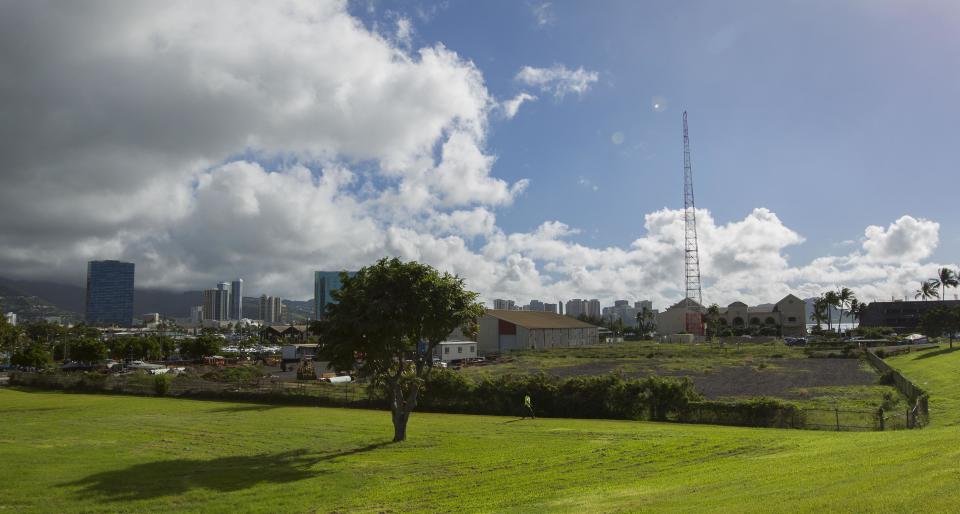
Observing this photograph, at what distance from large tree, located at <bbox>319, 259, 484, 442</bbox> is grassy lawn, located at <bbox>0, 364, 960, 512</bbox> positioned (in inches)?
117

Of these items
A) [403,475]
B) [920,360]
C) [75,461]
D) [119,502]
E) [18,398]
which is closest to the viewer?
[119,502]

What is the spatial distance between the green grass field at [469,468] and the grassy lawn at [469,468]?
64 mm

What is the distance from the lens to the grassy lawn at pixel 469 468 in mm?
13070

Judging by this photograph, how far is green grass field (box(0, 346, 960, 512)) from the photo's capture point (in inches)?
515

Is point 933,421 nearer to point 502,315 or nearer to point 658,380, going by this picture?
point 658,380

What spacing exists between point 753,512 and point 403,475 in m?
10.5

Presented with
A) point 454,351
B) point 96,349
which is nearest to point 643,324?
point 454,351

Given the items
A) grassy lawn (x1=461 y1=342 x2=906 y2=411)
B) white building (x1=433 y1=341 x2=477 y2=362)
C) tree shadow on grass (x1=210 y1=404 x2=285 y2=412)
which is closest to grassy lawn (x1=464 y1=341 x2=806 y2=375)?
grassy lawn (x1=461 y1=342 x2=906 y2=411)

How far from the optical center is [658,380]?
109 ft

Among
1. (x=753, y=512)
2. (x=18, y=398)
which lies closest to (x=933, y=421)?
(x=753, y=512)

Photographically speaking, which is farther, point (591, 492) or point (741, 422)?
point (741, 422)

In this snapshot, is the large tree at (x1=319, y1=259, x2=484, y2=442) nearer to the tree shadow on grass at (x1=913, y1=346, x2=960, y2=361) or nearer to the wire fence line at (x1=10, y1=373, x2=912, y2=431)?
the wire fence line at (x1=10, y1=373, x2=912, y2=431)

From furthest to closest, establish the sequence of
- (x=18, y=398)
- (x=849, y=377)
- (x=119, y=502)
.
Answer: (x=849, y=377) < (x=18, y=398) < (x=119, y=502)

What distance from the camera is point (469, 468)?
741 inches
